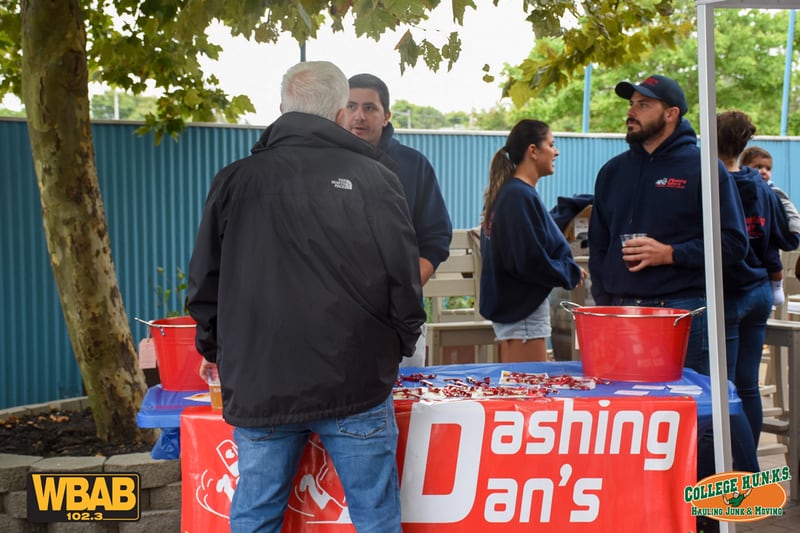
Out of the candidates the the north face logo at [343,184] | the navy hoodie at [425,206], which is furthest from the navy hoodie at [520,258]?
the the north face logo at [343,184]

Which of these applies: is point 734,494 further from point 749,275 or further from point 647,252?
point 749,275

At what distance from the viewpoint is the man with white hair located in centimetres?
239

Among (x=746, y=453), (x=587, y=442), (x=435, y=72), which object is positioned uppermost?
(x=435, y=72)

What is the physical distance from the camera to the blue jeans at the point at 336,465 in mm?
2484

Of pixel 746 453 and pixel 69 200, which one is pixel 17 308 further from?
pixel 746 453

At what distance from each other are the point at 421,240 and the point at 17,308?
4.24 m

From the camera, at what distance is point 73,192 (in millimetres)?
4270

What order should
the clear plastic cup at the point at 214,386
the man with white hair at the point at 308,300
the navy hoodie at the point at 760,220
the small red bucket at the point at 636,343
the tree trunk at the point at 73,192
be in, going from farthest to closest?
the navy hoodie at the point at 760,220
the tree trunk at the point at 73,192
the small red bucket at the point at 636,343
the clear plastic cup at the point at 214,386
the man with white hair at the point at 308,300

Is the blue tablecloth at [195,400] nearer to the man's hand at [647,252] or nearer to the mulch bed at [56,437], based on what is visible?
the man's hand at [647,252]

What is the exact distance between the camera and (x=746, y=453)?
11.9ft

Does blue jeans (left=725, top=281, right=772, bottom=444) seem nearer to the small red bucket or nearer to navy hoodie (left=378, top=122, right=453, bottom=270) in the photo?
the small red bucket

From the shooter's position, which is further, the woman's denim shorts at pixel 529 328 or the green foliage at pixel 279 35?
the woman's denim shorts at pixel 529 328

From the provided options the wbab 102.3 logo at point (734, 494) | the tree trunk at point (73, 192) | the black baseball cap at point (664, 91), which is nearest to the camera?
the wbab 102.3 logo at point (734, 494)

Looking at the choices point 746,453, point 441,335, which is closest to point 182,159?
point 441,335
